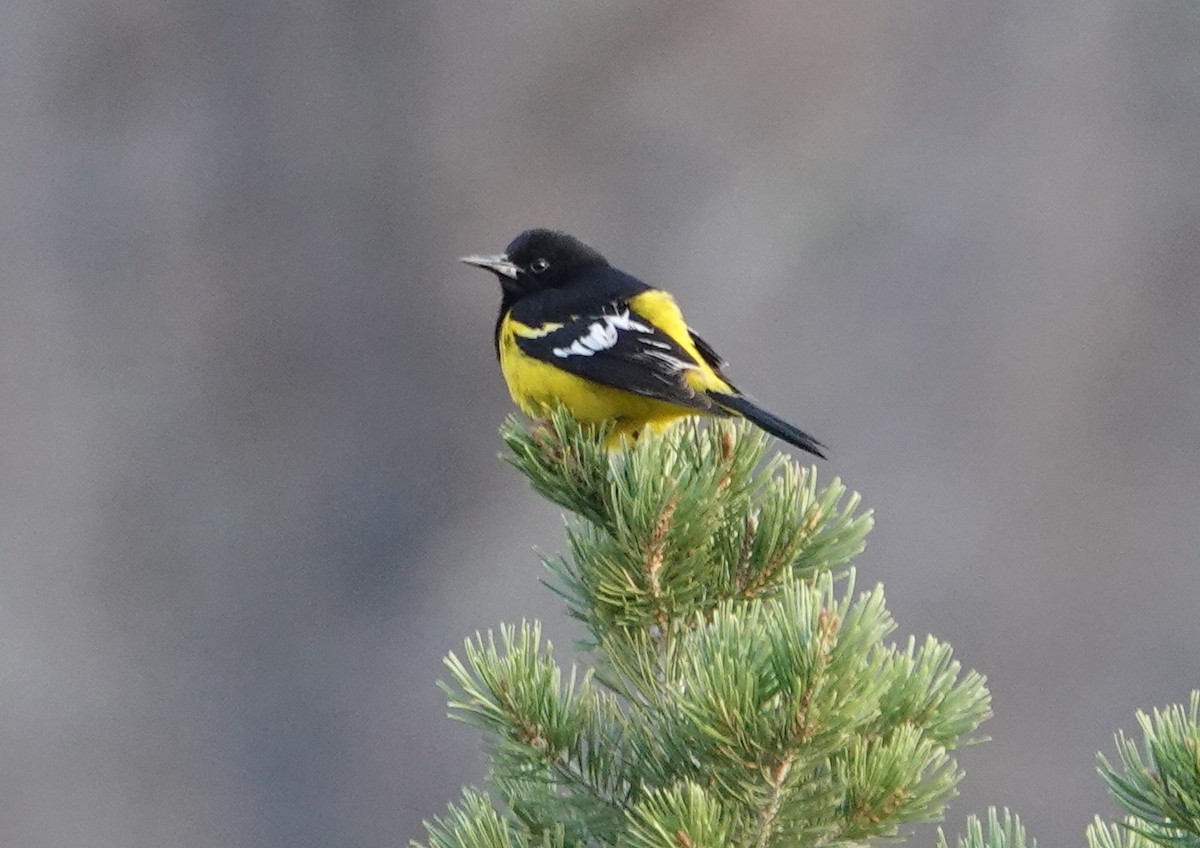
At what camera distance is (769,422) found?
102cm

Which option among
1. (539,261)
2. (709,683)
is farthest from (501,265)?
(709,683)

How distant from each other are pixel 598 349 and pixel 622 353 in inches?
1.4

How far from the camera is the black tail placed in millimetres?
977

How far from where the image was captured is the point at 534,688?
0.62m

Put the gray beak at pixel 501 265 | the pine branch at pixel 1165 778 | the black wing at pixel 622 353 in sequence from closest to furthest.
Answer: the pine branch at pixel 1165 778
the black wing at pixel 622 353
the gray beak at pixel 501 265

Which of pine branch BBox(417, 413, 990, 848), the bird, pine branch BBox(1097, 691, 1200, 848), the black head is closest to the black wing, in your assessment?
the bird

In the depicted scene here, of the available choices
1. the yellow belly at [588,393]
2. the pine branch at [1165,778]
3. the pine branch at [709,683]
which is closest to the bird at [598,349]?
the yellow belly at [588,393]

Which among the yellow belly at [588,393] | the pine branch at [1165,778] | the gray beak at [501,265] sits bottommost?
the pine branch at [1165,778]

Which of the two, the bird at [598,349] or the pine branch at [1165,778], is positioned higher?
A: the bird at [598,349]

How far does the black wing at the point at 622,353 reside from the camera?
3.68 ft

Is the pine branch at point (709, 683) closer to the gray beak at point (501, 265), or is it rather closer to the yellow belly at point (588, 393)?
the yellow belly at point (588, 393)

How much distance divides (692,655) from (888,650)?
0.09m

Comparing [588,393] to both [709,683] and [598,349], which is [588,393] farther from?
[709,683]

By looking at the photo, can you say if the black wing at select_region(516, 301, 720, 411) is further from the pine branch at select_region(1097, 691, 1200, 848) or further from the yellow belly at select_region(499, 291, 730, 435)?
the pine branch at select_region(1097, 691, 1200, 848)
